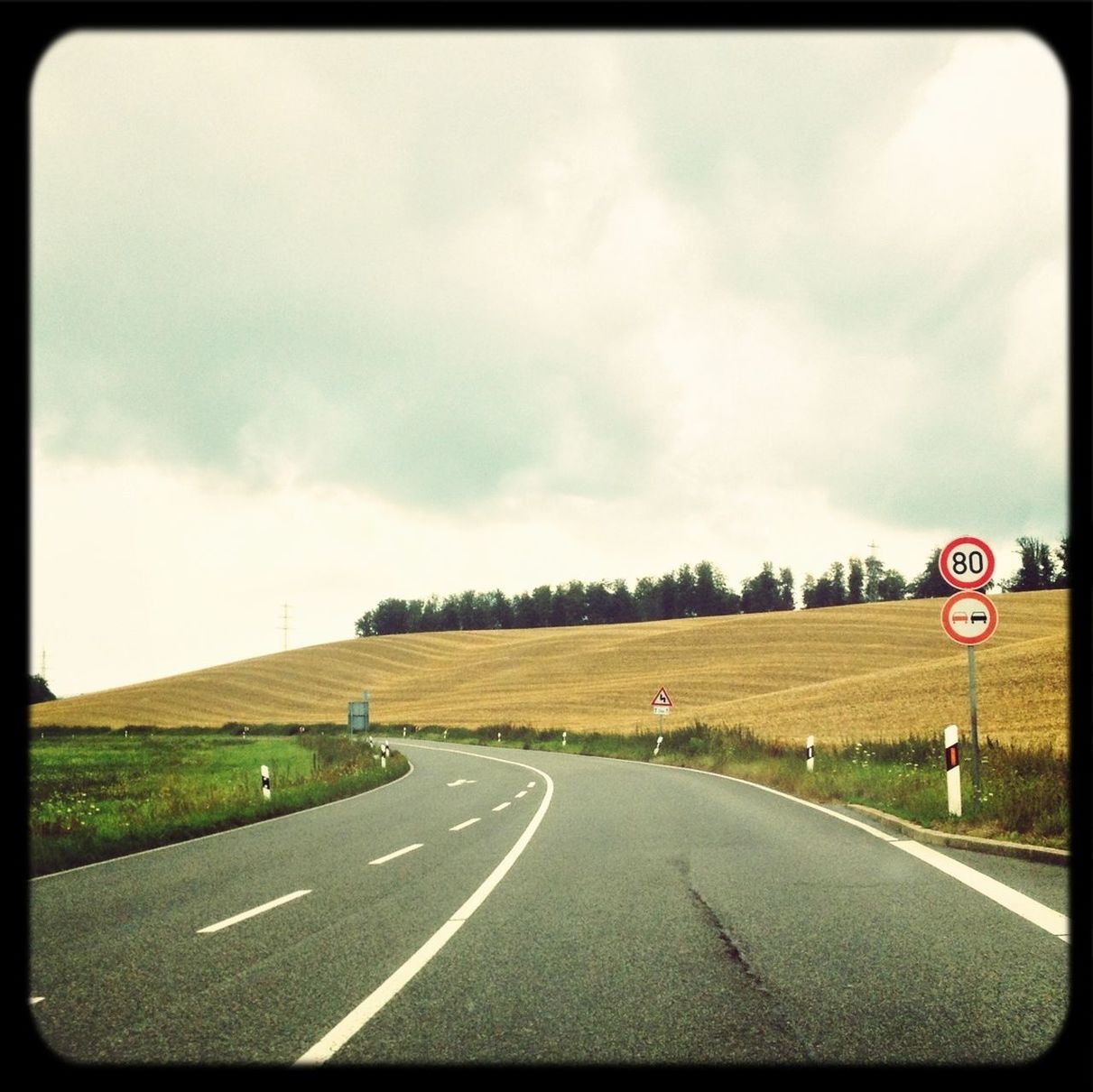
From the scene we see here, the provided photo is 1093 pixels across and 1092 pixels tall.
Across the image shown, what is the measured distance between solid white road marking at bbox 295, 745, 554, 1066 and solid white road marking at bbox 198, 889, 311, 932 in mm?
1583

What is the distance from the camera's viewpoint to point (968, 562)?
1260 cm

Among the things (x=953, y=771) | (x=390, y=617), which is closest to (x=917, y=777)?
(x=953, y=771)

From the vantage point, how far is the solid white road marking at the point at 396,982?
446cm

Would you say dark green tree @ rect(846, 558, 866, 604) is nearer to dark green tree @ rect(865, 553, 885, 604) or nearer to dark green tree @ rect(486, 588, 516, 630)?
dark green tree @ rect(865, 553, 885, 604)

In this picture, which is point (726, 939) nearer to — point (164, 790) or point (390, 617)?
point (164, 790)

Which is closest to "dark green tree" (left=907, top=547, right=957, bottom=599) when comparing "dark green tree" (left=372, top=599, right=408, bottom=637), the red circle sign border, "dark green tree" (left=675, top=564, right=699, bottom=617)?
"dark green tree" (left=675, top=564, right=699, bottom=617)

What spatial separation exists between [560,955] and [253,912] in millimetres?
3048

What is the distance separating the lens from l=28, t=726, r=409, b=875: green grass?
45.2 ft

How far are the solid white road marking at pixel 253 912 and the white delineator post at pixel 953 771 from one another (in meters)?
7.70

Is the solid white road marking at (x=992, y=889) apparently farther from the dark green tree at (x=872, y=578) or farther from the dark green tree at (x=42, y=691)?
the dark green tree at (x=872, y=578)

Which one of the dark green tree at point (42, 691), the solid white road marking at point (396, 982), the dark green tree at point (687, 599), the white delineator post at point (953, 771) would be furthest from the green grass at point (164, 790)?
the dark green tree at point (687, 599)
